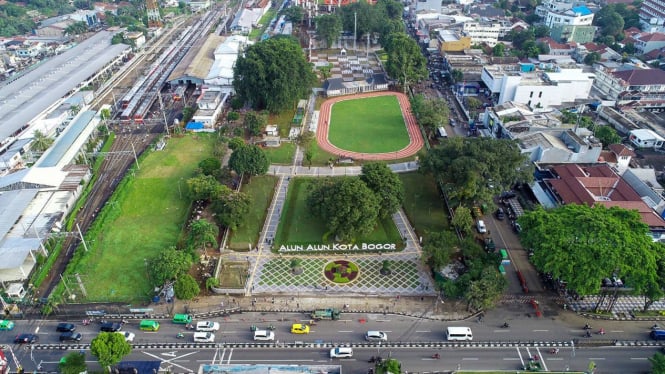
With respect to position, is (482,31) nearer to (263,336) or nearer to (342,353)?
(342,353)

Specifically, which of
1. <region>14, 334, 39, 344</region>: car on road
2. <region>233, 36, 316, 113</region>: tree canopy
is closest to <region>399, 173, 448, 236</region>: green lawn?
<region>233, 36, 316, 113</region>: tree canopy

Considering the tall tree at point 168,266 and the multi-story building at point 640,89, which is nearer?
the tall tree at point 168,266

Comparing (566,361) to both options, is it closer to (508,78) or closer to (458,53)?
(508,78)

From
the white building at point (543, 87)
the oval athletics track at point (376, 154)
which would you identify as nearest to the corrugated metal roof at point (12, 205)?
the oval athletics track at point (376, 154)

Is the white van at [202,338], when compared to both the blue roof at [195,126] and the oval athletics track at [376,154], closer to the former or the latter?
the oval athletics track at [376,154]

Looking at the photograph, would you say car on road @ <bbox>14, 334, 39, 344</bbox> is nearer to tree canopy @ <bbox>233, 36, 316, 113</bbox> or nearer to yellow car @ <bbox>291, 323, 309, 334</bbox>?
yellow car @ <bbox>291, 323, 309, 334</bbox>

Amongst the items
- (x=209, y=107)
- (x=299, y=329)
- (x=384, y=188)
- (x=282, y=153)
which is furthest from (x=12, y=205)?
(x=384, y=188)

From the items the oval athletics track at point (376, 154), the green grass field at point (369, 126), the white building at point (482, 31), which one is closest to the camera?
the oval athletics track at point (376, 154)
